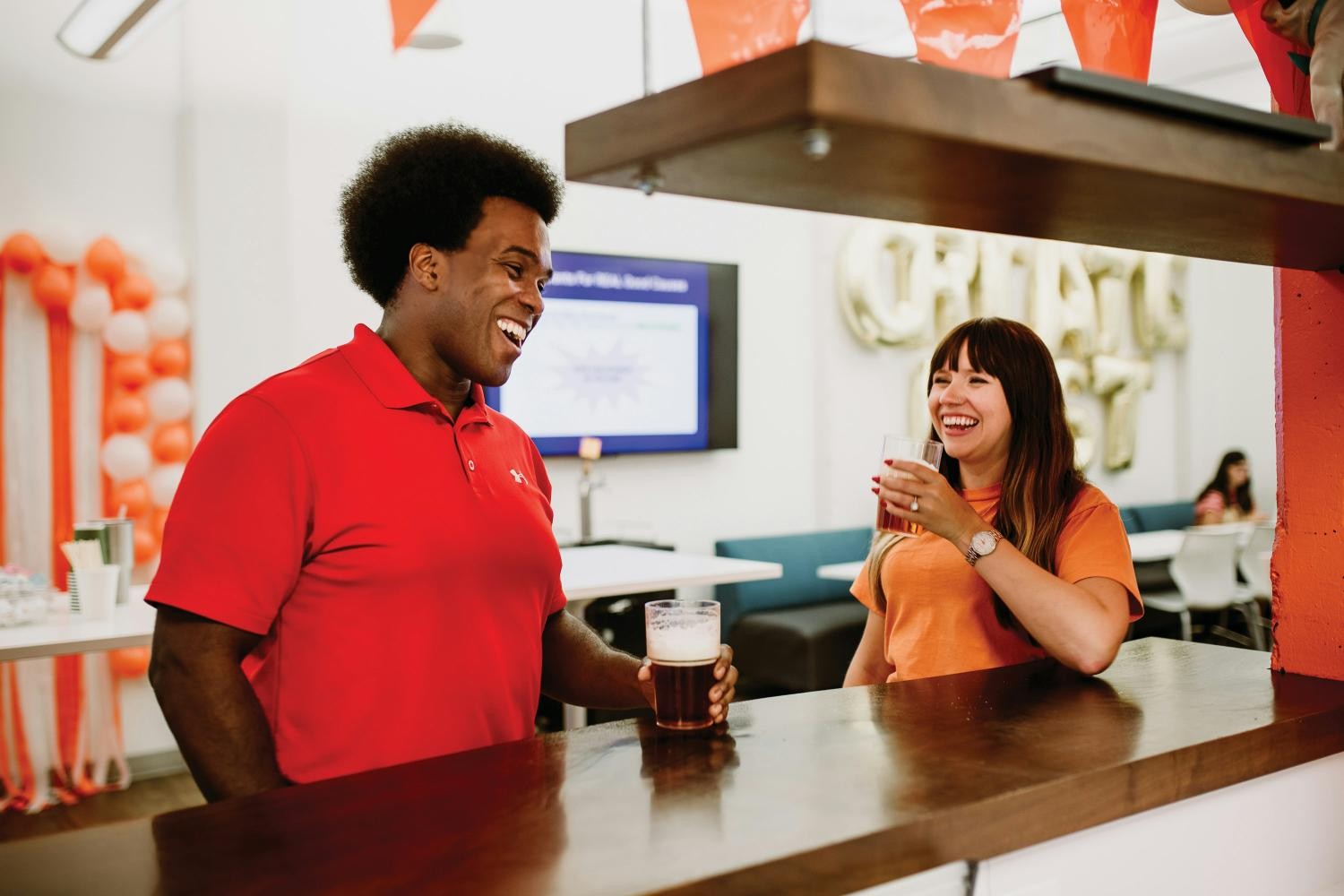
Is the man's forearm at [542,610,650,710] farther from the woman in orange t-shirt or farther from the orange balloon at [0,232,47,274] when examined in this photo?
the orange balloon at [0,232,47,274]

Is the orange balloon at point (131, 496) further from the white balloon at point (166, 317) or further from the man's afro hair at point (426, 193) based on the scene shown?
the man's afro hair at point (426, 193)

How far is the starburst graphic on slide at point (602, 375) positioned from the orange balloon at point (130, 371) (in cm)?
191

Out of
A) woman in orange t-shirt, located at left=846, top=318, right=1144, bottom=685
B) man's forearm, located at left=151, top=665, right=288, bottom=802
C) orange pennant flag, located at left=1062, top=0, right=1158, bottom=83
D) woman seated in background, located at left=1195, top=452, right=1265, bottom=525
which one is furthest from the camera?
woman seated in background, located at left=1195, top=452, right=1265, bottom=525

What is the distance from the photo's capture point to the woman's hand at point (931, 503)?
1.94m

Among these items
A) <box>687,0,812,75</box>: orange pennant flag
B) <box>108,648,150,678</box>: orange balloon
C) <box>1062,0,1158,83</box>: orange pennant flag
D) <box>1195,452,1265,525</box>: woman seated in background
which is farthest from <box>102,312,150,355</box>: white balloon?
<box>1195,452,1265,525</box>: woman seated in background

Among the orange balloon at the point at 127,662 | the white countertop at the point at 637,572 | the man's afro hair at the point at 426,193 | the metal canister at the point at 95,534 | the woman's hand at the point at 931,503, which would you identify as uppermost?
the man's afro hair at the point at 426,193

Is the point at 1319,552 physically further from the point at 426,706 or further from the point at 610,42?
the point at 610,42

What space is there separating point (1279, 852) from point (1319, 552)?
57 centimetres

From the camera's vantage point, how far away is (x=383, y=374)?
5.57ft

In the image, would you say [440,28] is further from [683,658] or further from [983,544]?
[683,658]

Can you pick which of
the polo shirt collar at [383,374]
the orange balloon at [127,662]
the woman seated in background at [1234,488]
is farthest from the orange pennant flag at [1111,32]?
the woman seated in background at [1234,488]

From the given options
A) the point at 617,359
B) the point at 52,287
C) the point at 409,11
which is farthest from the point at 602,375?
the point at 409,11

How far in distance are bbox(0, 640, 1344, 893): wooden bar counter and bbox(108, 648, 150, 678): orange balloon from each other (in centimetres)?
392

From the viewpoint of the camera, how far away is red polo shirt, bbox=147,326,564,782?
148 cm
